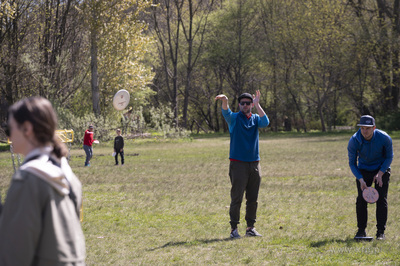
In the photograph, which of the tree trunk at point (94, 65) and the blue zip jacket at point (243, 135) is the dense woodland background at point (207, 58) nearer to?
the tree trunk at point (94, 65)

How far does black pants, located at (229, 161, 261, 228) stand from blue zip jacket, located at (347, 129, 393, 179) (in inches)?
56.9

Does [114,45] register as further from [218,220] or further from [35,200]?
[35,200]

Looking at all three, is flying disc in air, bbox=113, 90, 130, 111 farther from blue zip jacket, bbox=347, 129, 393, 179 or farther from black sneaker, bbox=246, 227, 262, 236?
blue zip jacket, bbox=347, 129, 393, 179

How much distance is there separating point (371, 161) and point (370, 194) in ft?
1.63

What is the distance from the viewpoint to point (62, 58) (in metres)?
40.9

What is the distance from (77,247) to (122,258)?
535cm

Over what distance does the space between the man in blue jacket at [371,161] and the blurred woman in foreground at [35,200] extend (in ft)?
21.2

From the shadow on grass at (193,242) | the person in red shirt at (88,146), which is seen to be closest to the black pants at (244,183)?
the shadow on grass at (193,242)

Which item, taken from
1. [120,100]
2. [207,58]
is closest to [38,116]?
[120,100]

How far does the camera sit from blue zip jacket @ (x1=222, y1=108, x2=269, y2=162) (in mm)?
9164

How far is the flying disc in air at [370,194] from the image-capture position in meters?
8.72

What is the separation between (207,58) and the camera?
63625mm

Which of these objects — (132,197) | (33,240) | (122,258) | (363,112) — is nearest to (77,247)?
(33,240)

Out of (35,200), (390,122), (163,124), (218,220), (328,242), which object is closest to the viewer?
(35,200)
